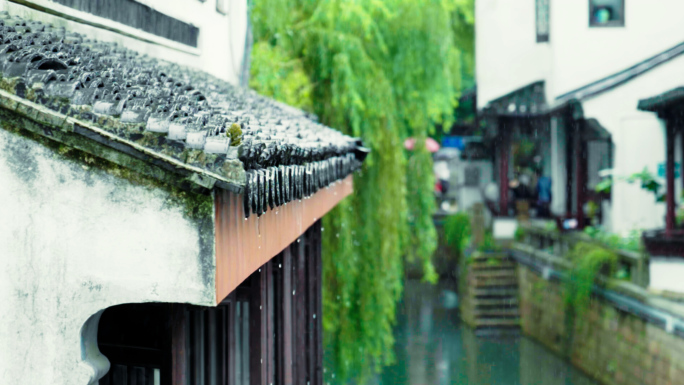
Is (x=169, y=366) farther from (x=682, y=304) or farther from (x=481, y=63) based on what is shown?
(x=481, y=63)

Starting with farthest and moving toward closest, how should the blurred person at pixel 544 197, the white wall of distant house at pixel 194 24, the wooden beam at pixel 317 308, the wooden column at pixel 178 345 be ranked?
the blurred person at pixel 544 197
the wooden beam at pixel 317 308
the white wall of distant house at pixel 194 24
the wooden column at pixel 178 345

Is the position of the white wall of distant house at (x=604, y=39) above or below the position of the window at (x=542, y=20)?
below

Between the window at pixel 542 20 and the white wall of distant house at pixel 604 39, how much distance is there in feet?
3.52

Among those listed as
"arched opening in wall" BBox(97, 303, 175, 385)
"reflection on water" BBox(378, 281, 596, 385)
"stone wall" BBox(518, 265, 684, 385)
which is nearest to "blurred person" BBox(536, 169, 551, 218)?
"stone wall" BBox(518, 265, 684, 385)

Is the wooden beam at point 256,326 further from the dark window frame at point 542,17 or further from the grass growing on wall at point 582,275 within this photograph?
the dark window frame at point 542,17

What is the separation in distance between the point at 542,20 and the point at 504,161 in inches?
139

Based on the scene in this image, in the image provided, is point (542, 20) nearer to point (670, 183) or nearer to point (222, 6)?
point (670, 183)

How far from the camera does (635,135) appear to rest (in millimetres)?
14844

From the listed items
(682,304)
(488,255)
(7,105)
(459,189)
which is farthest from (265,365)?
(459,189)

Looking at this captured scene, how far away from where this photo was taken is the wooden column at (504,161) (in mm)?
19281

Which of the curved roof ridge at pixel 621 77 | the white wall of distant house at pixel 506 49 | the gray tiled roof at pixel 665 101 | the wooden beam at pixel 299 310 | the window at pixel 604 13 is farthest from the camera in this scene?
the white wall of distant house at pixel 506 49

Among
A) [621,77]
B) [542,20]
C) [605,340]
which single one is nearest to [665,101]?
[605,340]

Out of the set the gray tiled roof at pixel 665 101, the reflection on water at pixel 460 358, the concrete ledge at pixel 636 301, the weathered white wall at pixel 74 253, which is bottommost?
the reflection on water at pixel 460 358

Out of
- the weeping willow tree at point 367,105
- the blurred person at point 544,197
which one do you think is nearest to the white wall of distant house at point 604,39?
the blurred person at point 544,197
